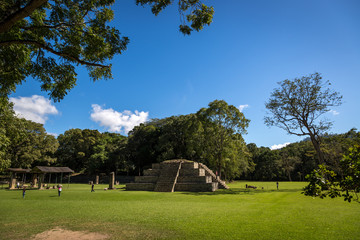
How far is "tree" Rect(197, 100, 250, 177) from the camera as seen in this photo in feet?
101

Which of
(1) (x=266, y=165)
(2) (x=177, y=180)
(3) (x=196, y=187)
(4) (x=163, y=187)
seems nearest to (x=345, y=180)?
(3) (x=196, y=187)

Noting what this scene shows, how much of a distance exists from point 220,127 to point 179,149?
49.3 ft

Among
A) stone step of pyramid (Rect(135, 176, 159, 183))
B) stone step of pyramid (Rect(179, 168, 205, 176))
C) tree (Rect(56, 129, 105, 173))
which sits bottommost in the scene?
stone step of pyramid (Rect(135, 176, 159, 183))

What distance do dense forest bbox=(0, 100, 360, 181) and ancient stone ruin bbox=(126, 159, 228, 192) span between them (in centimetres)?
552

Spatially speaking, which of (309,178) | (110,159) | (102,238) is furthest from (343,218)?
(110,159)

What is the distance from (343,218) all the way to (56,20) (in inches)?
556

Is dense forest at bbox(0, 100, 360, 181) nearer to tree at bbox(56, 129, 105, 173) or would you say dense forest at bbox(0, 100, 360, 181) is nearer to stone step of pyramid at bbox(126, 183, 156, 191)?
tree at bbox(56, 129, 105, 173)

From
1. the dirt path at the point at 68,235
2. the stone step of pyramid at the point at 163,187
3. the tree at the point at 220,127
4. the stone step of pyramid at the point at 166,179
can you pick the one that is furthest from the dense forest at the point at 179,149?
the dirt path at the point at 68,235

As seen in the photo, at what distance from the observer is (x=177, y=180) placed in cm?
2555

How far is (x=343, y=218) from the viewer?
845cm

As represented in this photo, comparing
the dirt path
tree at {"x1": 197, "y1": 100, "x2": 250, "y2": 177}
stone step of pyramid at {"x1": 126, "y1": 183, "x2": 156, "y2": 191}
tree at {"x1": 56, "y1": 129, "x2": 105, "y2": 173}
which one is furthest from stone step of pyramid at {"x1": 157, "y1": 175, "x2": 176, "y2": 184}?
tree at {"x1": 56, "y1": 129, "x2": 105, "y2": 173}

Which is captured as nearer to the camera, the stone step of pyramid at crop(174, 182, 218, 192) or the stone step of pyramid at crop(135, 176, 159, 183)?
→ the stone step of pyramid at crop(174, 182, 218, 192)

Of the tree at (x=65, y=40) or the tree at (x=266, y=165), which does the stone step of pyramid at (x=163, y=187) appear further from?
the tree at (x=266, y=165)

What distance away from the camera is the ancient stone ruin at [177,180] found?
2364 cm
